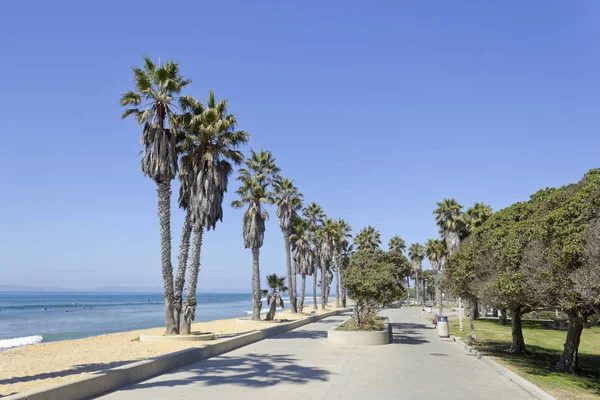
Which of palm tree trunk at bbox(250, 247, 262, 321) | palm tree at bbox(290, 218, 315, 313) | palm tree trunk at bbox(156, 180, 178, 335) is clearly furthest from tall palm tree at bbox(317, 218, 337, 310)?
palm tree trunk at bbox(156, 180, 178, 335)

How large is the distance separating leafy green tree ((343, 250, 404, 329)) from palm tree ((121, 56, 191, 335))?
29.5ft

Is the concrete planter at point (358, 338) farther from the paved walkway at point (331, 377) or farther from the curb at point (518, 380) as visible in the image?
the curb at point (518, 380)

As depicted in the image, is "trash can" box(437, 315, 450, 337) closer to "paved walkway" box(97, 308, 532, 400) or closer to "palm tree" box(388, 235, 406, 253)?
"paved walkway" box(97, 308, 532, 400)

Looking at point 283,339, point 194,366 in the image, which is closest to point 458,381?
point 194,366

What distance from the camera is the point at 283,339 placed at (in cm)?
2286

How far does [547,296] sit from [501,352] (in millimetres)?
8262

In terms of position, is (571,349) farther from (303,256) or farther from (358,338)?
(303,256)

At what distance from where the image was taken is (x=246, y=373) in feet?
42.1

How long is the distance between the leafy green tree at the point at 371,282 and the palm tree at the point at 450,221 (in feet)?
74.3

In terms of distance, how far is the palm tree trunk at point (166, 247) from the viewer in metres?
21.7

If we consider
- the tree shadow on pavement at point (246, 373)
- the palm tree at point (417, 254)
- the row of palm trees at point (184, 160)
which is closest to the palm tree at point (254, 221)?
the row of palm trees at point (184, 160)

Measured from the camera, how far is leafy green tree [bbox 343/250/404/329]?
23356mm

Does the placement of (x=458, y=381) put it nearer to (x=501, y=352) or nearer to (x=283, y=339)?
(x=501, y=352)

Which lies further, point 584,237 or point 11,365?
point 11,365
